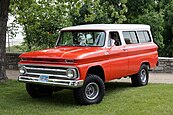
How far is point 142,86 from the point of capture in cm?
1095

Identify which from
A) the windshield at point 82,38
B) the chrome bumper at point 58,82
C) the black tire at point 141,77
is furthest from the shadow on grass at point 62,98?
the windshield at point 82,38

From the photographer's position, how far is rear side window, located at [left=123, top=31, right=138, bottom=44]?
1013 cm

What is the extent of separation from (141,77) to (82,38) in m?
2.59

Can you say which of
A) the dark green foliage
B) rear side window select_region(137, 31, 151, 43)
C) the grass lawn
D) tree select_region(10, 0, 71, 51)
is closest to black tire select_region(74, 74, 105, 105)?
the grass lawn

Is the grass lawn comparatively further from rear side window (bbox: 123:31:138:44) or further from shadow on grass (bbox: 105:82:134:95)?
rear side window (bbox: 123:31:138:44)

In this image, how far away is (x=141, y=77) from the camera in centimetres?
1101

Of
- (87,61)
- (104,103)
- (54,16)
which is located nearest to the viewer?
(87,61)

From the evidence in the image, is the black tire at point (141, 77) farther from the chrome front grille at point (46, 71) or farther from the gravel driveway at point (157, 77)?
the chrome front grille at point (46, 71)

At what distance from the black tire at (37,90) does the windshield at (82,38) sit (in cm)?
136

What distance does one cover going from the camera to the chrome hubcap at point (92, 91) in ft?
27.5

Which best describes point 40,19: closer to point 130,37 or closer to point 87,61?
point 130,37

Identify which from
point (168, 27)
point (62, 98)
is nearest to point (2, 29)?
point (62, 98)

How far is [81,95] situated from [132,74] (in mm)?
2706

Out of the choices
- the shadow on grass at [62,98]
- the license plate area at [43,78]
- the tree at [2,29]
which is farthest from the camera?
the tree at [2,29]
